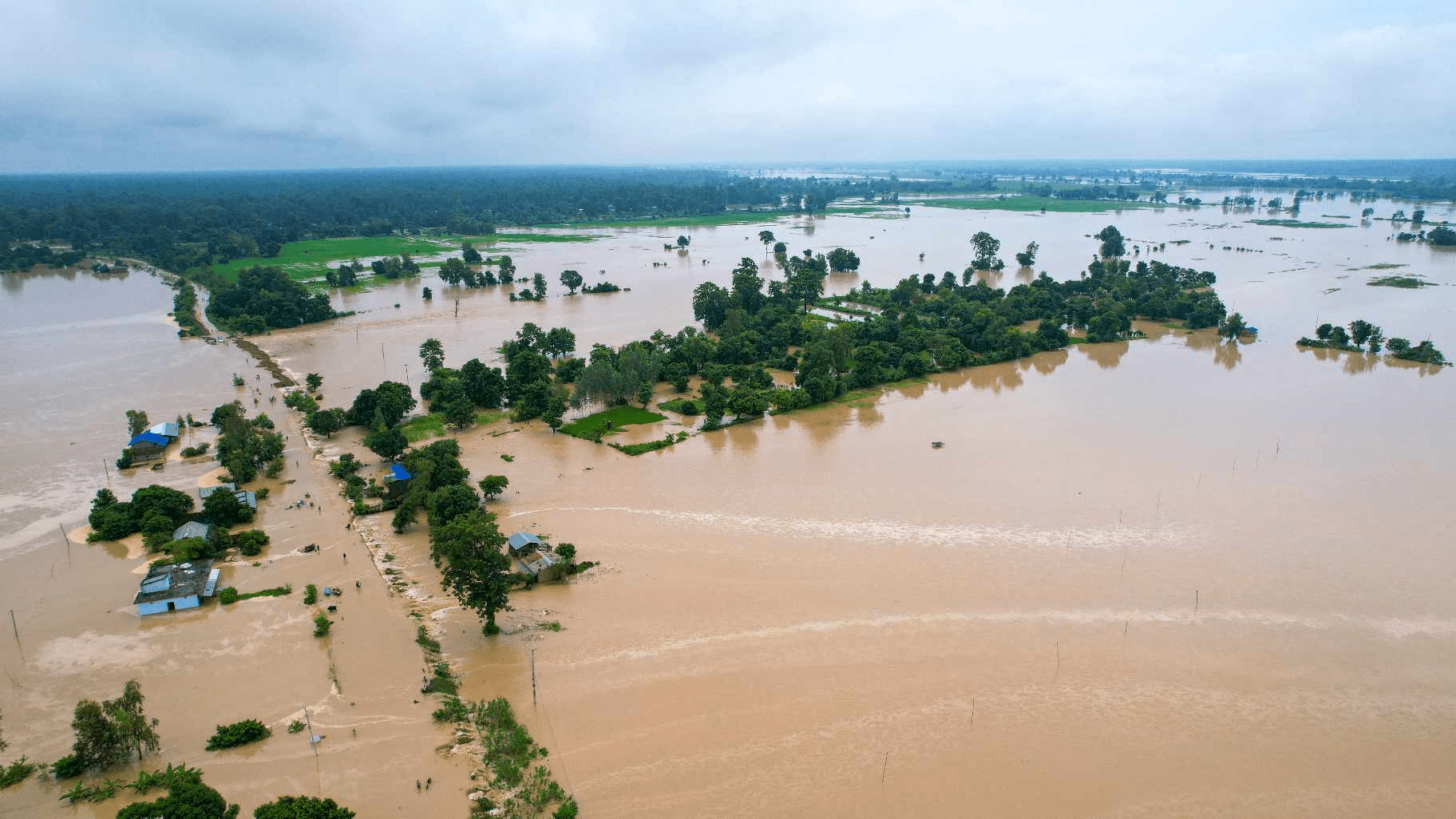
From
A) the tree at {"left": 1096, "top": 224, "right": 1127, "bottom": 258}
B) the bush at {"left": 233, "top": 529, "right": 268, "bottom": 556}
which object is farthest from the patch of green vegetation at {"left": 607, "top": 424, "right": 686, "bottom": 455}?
the tree at {"left": 1096, "top": 224, "right": 1127, "bottom": 258}

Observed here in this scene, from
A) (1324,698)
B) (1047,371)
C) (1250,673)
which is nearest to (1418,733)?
(1324,698)

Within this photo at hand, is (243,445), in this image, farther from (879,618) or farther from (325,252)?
(325,252)

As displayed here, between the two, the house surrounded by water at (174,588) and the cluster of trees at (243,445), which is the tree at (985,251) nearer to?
the cluster of trees at (243,445)

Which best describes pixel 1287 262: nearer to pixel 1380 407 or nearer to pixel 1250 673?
pixel 1380 407

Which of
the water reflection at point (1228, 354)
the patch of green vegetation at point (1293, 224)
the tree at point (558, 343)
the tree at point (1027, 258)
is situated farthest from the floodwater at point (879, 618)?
the patch of green vegetation at point (1293, 224)

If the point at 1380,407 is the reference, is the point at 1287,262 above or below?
above

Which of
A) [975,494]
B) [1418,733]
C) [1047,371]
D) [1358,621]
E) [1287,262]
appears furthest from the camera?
[1287,262]

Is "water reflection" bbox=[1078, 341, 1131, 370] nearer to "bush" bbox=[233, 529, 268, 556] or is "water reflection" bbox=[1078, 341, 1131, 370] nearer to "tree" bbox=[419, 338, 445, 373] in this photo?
"tree" bbox=[419, 338, 445, 373]
